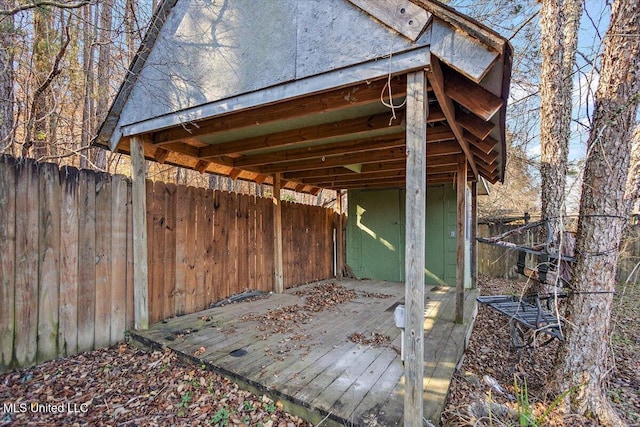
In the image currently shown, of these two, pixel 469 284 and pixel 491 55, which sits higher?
pixel 491 55

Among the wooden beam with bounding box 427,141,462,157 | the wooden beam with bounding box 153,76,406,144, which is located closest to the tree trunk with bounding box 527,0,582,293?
the wooden beam with bounding box 427,141,462,157

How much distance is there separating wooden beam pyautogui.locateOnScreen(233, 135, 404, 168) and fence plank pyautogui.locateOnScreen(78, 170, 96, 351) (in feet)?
6.76

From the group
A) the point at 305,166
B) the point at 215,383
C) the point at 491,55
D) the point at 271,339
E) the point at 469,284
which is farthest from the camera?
the point at 469,284

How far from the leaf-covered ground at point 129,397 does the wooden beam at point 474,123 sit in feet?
8.91

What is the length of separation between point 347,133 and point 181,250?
264cm

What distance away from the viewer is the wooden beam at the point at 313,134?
9.52 feet

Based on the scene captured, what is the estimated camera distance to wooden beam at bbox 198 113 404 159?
2902 mm

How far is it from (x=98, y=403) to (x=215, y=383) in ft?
2.69

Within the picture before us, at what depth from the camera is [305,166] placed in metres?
4.94

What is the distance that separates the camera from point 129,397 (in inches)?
88.8

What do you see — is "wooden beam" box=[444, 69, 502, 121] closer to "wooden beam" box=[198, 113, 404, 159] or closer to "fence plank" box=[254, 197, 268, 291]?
"wooden beam" box=[198, 113, 404, 159]

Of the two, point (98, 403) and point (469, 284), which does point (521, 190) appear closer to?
point (469, 284)

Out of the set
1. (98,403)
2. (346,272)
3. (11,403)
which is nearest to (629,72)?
(98,403)

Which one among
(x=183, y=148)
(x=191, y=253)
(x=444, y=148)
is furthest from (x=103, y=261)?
(x=444, y=148)
